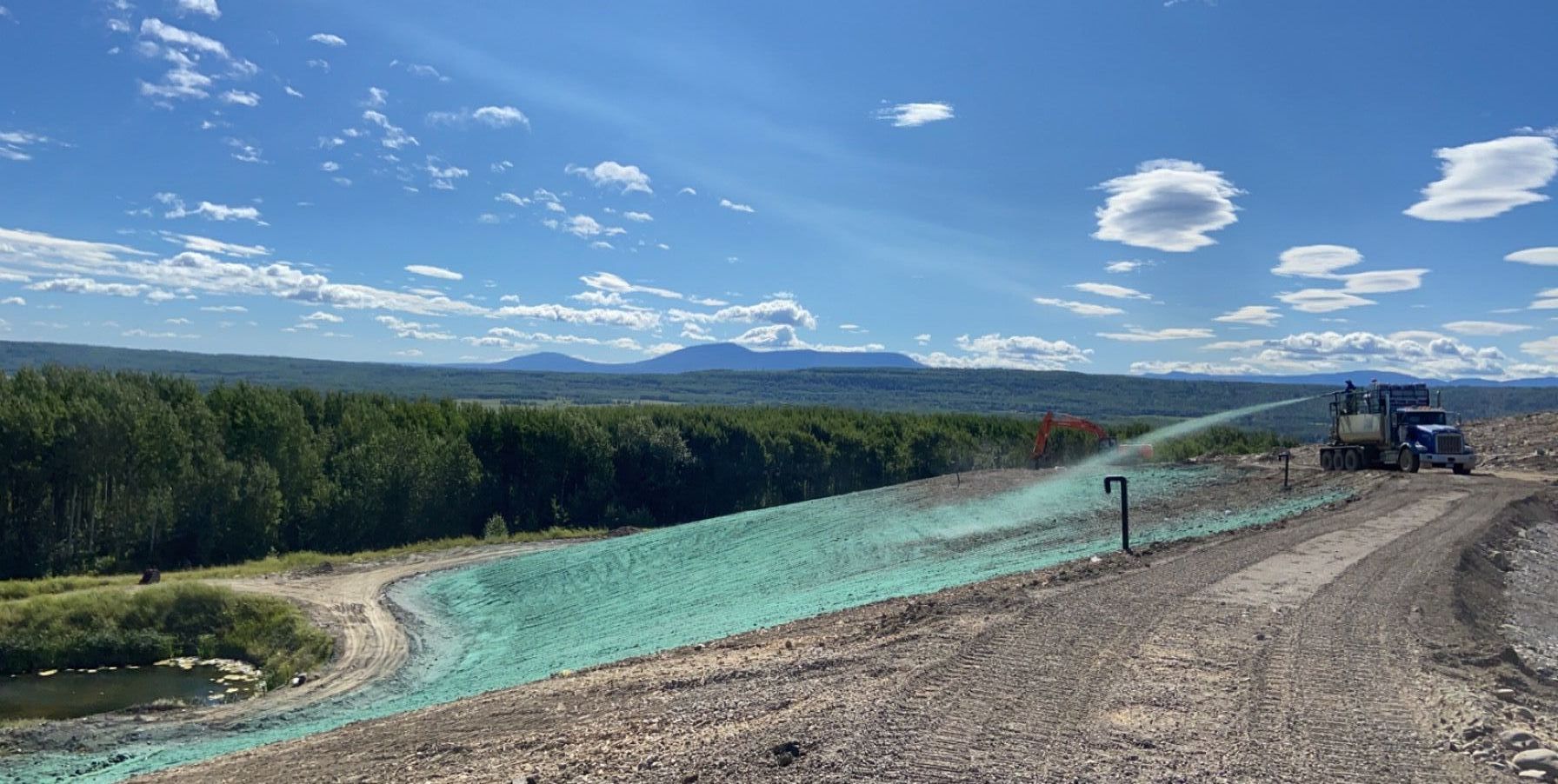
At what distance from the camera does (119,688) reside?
969 inches

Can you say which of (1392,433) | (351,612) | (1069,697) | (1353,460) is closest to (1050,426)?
(1353,460)

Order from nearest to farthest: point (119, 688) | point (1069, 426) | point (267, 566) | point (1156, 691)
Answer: point (1156, 691)
point (119, 688)
point (267, 566)
point (1069, 426)

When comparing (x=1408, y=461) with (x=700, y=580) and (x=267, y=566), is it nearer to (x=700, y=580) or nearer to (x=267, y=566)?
(x=700, y=580)

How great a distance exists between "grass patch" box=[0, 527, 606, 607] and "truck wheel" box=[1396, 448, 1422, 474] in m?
35.2

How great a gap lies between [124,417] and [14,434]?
376 centimetres

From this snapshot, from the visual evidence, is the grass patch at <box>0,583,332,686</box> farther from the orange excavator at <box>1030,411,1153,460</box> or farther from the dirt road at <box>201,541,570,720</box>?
the orange excavator at <box>1030,411,1153,460</box>

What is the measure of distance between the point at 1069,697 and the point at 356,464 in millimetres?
46651

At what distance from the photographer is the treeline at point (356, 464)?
4116 centimetres

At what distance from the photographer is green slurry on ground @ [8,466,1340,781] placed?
54.1 ft

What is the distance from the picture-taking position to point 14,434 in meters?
40.2

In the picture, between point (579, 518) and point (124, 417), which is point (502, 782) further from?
point (579, 518)

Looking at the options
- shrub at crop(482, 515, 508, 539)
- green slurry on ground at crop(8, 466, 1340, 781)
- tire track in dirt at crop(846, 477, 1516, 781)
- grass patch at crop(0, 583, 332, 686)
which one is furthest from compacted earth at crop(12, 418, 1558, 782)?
shrub at crop(482, 515, 508, 539)

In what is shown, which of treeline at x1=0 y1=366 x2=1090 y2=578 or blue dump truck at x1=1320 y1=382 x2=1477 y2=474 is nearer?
blue dump truck at x1=1320 y1=382 x2=1477 y2=474

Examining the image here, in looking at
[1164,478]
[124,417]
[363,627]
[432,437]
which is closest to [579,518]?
[432,437]
